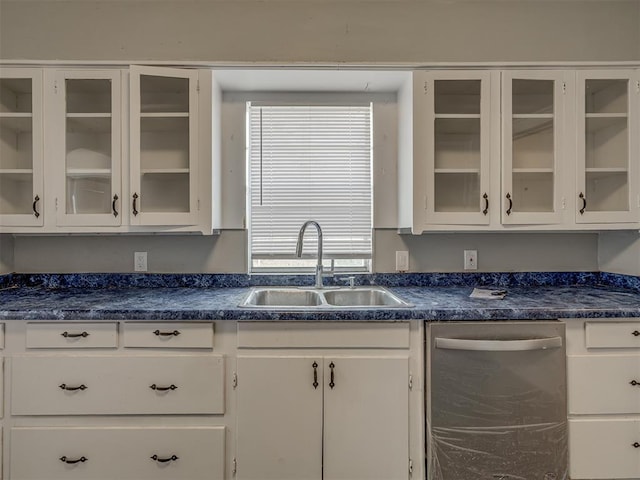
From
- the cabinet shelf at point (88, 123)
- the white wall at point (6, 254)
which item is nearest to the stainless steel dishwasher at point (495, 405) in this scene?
the cabinet shelf at point (88, 123)

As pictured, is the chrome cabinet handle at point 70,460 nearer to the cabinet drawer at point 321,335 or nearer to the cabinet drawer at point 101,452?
the cabinet drawer at point 101,452

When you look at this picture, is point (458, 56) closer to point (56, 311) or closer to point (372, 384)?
point (372, 384)

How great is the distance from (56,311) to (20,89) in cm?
123

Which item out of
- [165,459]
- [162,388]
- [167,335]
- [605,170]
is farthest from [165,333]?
[605,170]

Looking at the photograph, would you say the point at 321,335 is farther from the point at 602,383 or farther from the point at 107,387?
the point at 602,383

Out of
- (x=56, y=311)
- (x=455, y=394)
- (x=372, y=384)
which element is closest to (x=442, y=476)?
(x=455, y=394)

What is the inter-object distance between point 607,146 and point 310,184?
1.62 m

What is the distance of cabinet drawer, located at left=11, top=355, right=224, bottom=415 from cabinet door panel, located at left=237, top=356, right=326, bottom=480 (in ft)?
0.45

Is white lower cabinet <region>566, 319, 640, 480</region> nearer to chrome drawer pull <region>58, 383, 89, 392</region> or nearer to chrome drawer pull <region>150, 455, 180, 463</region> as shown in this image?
chrome drawer pull <region>150, 455, 180, 463</region>

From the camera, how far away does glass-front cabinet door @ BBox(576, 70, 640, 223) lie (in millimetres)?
1798

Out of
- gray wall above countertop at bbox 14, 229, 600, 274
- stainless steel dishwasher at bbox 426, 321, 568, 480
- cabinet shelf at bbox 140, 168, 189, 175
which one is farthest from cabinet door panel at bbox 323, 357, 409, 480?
cabinet shelf at bbox 140, 168, 189, 175

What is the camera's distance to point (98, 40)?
77.9 inches

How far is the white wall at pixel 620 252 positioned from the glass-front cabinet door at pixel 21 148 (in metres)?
3.13

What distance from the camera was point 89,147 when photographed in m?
1.81
